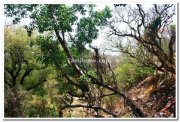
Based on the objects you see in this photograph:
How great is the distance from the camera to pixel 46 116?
569 cm

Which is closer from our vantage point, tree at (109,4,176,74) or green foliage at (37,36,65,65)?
tree at (109,4,176,74)

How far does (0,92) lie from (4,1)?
4.21 ft

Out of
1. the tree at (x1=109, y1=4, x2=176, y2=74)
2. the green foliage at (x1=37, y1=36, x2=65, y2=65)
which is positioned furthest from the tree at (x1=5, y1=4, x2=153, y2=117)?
the tree at (x1=109, y1=4, x2=176, y2=74)

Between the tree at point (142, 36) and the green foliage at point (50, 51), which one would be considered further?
the green foliage at point (50, 51)

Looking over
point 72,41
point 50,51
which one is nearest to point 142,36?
point 72,41

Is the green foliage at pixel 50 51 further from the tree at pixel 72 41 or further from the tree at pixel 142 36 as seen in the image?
the tree at pixel 142 36

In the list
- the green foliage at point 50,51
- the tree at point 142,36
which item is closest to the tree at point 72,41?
the green foliage at point 50,51

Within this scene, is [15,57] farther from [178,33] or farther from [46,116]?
[178,33]

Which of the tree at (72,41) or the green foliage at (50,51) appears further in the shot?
the green foliage at (50,51)

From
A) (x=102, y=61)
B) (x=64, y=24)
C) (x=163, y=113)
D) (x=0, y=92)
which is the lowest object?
(x=163, y=113)

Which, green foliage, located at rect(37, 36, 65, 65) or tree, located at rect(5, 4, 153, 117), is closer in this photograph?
tree, located at rect(5, 4, 153, 117)

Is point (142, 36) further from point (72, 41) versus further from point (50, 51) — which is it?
point (50, 51)

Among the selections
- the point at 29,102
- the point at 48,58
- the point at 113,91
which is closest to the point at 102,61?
the point at 113,91

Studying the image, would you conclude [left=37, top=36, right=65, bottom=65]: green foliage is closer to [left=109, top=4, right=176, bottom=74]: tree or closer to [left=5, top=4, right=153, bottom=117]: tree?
[left=5, top=4, right=153, bottom=117]: tree
